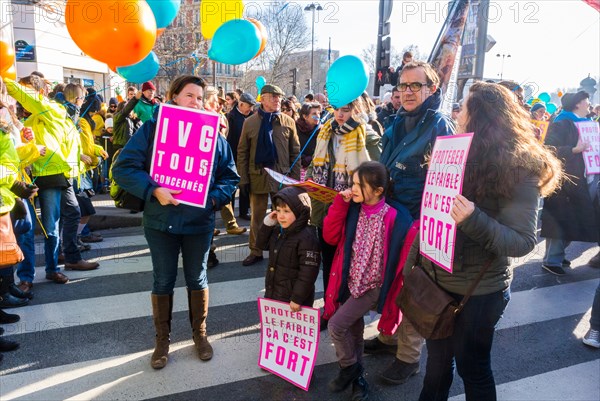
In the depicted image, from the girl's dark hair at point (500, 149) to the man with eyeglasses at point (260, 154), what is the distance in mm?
3509

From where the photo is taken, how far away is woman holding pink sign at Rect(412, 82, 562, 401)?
1962 millimetres

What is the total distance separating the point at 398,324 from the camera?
3.04 meters

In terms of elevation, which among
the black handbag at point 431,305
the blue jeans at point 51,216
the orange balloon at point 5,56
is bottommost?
the blue jeans at point 51,216

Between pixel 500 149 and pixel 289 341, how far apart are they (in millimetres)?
1866

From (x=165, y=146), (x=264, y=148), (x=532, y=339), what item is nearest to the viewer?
(x=165, y=146)

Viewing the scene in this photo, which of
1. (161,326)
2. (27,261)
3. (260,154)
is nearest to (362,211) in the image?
(161,326)

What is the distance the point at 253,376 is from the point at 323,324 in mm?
890

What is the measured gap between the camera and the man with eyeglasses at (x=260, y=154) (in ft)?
17.9

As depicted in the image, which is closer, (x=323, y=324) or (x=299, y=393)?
(x=299, y=393)

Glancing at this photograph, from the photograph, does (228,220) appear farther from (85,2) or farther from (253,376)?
(85,2)

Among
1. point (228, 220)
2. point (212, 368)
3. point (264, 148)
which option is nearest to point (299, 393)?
point (212, 368)

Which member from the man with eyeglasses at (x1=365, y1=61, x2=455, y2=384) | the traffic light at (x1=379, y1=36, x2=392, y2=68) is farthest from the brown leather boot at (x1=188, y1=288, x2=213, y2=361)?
the traffic light at (x1=379, y1=36, x2=392, y2=68)

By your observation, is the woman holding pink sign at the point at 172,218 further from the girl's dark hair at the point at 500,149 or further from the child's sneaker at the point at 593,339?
the child's sneaker at the point at 593,339

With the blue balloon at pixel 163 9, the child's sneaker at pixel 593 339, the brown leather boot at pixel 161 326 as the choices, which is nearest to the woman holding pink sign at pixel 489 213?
the brown leather boot at pixel 161 326
